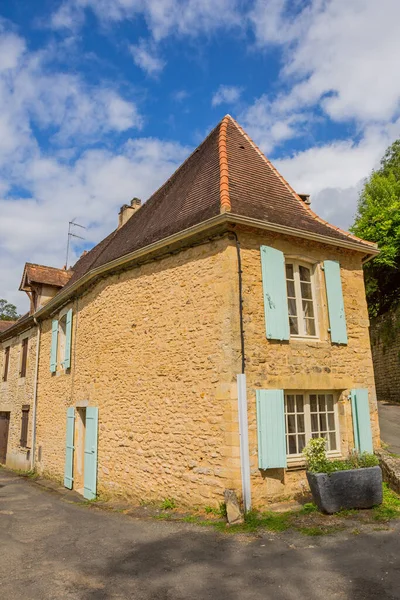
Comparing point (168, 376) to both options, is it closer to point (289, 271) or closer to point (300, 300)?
point (300, 300)

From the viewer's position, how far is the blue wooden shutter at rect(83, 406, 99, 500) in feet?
29.4

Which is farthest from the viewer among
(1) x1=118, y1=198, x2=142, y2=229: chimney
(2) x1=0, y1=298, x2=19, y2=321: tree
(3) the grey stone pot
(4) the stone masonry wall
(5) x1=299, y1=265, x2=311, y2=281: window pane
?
(2) x1=0, y1=298, x2=19, y2=321: tree

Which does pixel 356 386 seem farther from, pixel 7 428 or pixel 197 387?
pixel 7 428

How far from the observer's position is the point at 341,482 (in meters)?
6.09

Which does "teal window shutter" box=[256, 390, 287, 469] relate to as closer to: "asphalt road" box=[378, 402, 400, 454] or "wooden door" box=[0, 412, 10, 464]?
"asphalt road" box=[378, 402, 400, 454]

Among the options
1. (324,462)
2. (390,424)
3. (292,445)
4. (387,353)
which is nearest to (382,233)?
(387,353)

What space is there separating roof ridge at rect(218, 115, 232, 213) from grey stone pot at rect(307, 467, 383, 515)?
429cm

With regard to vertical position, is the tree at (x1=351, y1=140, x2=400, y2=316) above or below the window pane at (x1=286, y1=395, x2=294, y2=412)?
above

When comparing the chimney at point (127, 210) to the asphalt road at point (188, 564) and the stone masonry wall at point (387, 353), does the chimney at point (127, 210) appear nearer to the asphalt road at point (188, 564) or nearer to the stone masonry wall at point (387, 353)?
the asphalt road at point (188, 564)

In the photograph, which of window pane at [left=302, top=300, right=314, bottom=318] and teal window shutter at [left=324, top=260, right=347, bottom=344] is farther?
window pane at [left=302, top=300, right=314, bottom=318]

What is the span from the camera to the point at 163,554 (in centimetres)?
502

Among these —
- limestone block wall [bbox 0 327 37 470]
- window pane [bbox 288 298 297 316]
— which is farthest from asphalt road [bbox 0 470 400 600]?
limestone block wall [bbox 0 327 37 470]

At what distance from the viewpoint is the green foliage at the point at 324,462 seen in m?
6.16

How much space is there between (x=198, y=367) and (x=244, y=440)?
1.36m
